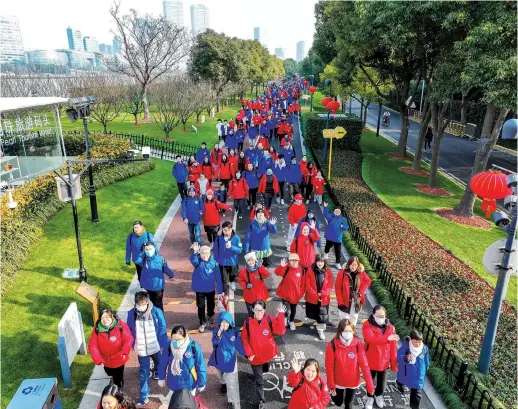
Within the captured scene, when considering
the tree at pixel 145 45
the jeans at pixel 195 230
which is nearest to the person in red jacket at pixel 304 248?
the jeans at pixel 195 230

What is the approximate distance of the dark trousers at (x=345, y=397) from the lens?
19.1ft

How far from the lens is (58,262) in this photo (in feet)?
34.2

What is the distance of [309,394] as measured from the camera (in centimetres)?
504

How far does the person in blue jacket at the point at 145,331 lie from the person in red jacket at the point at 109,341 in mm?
139

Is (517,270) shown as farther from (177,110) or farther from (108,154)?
(177,110)

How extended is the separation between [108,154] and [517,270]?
631 inches

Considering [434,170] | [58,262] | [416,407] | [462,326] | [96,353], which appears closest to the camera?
[96,353]

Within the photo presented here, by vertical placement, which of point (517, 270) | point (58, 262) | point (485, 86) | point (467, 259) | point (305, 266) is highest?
point (485, 86)

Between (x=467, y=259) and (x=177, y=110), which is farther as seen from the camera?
(x=177, y=110)

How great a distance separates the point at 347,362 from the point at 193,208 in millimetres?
6187

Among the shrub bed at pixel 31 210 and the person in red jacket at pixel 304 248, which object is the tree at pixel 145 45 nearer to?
the shrub bed at pixel 31 210

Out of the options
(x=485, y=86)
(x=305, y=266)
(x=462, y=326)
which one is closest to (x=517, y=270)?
(x=462, y=326)

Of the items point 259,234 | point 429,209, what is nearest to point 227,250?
point 259,234

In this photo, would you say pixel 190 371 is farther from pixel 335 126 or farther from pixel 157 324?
pixel 335 126
